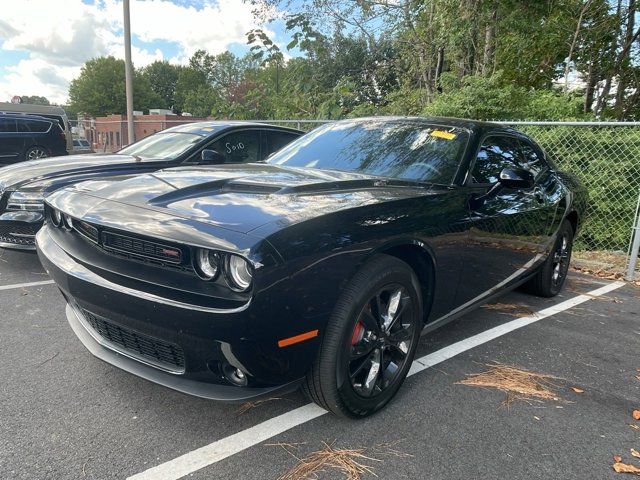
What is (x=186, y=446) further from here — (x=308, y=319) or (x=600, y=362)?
(x=600, y=362)

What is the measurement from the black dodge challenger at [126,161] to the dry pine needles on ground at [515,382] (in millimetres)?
3141

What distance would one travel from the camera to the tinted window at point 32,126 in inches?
456

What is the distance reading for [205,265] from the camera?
1.91 metres

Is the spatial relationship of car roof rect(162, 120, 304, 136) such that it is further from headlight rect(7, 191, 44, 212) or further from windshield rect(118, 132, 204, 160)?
headlight rect(7, 191, 44, 212)

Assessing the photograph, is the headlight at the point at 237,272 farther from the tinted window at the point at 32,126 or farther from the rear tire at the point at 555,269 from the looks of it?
the tinted window at the point at 32,126

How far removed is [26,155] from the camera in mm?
11773

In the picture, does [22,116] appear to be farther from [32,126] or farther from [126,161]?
[126,161]

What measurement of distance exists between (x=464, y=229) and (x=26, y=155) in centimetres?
1230

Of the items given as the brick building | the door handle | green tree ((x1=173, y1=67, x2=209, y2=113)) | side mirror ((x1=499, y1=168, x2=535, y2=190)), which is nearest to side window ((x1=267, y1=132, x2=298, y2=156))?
the door handle

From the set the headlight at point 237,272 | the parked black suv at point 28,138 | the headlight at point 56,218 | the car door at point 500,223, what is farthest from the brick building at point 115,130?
the headlight at point 237,272

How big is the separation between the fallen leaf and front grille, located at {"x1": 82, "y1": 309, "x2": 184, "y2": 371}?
205cm

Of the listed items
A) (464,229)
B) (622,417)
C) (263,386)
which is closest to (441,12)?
(464,229)

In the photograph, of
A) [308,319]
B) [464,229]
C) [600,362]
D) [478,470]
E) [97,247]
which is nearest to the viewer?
[308,319]

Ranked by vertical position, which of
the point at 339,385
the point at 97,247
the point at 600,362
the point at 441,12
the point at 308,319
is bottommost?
the point at 600,362
